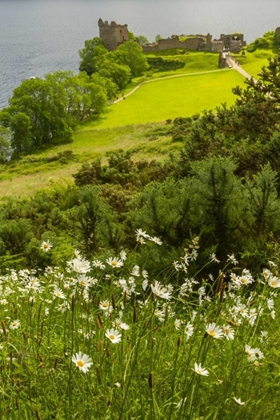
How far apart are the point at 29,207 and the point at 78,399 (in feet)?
45.7

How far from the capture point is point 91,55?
300 feet

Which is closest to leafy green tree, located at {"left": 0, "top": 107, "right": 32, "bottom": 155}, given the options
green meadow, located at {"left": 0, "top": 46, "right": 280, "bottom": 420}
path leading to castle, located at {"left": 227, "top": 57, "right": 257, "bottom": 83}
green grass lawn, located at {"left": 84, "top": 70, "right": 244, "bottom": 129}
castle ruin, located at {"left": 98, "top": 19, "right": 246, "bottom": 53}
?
green grass lawn, located at {"left": 84, "top": 70, "right": 244, "bottom": 129}

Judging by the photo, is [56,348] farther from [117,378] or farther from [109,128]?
[109,128]

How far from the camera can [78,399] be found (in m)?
2.21

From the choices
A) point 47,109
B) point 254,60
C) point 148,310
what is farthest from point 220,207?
point 254,60

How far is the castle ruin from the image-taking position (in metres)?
93.5

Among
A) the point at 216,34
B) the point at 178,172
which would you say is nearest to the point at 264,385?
the point at 178,172

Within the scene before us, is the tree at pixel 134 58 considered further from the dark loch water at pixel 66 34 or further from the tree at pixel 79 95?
the tree at pixel 79 95

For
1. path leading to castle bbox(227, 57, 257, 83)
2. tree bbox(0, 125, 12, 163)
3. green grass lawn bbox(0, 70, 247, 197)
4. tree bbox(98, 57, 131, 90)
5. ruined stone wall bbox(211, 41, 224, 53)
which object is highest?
ruined stone wall bbox(211, 41, 224, 53)

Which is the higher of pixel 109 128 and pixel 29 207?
pixel 29 207

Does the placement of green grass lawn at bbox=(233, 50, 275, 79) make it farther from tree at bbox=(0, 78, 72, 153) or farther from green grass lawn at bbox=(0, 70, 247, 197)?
tree at bbox=(0, 78, 72, 153)

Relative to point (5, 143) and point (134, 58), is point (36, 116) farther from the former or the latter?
point (134, 58)

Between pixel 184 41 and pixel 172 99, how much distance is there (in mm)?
39387

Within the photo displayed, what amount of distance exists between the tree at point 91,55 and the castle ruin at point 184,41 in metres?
5.30
